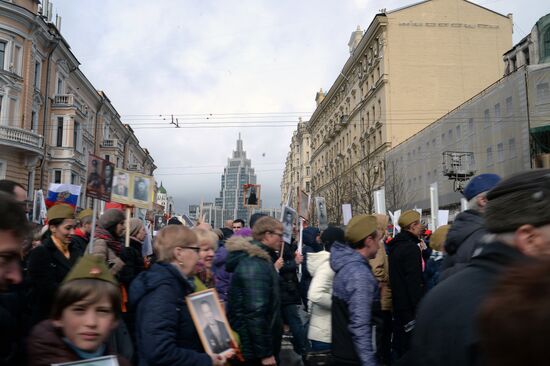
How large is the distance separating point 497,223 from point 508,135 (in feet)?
82.4

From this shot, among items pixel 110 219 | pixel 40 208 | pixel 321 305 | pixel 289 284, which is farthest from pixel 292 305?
pixel 40 208

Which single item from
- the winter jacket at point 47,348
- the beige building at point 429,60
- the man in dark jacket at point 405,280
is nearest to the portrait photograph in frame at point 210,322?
the winter jacket at point 47,348

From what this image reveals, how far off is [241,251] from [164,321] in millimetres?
1231

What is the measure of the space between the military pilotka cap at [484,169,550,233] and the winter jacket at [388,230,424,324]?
13.4 feet

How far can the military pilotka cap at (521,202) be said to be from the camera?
170cm

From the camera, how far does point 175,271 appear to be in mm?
3141

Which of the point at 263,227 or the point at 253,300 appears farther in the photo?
the point at 263,227

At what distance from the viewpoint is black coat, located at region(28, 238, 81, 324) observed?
4.32 meters

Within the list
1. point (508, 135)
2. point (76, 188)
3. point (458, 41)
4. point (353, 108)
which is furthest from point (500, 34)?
point (76, 188)

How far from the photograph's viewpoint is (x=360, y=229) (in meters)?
4.02

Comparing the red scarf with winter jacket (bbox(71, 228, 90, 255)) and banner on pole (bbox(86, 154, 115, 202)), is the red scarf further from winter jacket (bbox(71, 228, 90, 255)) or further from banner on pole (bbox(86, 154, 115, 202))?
banner on pole (bbox(86, 154, 115, 202))

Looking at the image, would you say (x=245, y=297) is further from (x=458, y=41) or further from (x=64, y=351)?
(x=458, y=41)

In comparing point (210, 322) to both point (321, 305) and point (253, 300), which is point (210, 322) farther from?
point (321, 305)

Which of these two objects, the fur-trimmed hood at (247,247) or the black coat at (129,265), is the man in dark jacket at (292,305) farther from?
the fur-trimmed hood at (247,247)
